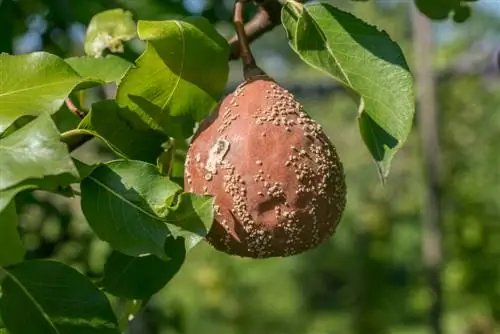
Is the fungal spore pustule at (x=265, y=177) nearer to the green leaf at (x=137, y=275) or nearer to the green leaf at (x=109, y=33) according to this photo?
the green leaf at (x=137, y=275)

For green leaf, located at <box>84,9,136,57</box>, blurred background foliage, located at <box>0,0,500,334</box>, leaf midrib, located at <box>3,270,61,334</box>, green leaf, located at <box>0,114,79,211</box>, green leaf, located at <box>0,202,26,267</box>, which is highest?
green leaf, located at <box>0,114,79,211</box>

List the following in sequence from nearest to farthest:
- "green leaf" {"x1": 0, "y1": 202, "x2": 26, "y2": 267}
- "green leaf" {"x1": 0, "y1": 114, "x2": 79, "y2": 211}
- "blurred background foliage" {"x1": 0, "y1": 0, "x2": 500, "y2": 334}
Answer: "green leaf" {"x1": 0, "y1": 114, "x2": 79, "y2": 211}
"green leaf" {"x1": 0, "y1": 202, "x2": 26, "y2": 267}
"blurred background foliage" {"x1": 0, "y1": 0, "x2": 500, "y2": 334}

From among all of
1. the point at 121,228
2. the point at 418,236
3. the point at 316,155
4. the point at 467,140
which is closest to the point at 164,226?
the point at 121,228

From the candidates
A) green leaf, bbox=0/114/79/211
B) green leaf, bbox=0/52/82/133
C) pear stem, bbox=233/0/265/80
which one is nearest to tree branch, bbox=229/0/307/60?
pear stem, bbox=233/0/265/80

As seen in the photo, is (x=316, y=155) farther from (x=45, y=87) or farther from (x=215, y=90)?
(x=45, y=87)

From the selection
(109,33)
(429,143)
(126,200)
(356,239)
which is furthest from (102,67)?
(356,239)

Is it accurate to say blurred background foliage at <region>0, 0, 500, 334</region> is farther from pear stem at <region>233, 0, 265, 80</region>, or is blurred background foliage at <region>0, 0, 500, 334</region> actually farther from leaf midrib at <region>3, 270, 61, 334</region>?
leaf midrib at <region>3, 270, 61, 334</region>

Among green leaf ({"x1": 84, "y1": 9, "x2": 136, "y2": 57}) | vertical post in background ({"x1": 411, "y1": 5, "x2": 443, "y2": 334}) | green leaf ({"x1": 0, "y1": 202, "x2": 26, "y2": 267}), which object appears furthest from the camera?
vertical post in background ({"x1": 411, "y1": 5, "x2": 443, "y2": 334})

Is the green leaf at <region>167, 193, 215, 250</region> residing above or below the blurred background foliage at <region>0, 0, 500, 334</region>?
above
